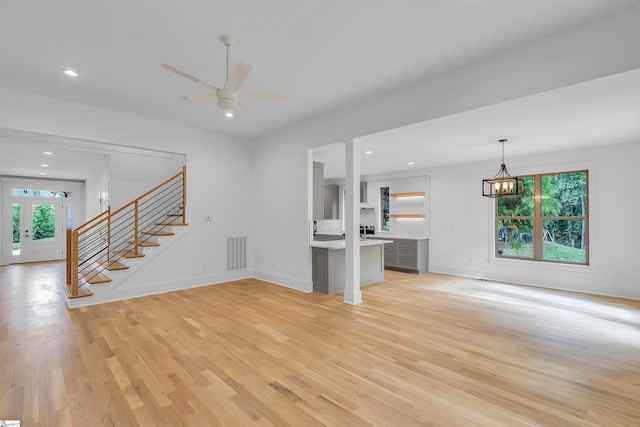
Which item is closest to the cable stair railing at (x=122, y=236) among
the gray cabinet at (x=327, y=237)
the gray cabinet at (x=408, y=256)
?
the gray cabinet at (x=327, y=237)

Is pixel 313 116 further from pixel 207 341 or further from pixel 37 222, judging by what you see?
pixel 37 222

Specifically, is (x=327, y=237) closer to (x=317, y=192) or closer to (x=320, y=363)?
(x=317, y=192)

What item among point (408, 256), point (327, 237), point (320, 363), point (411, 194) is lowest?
point (320, 363)

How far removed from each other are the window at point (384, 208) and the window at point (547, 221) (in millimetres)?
3036

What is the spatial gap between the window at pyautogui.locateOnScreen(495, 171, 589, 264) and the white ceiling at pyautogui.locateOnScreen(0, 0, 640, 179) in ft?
5.61

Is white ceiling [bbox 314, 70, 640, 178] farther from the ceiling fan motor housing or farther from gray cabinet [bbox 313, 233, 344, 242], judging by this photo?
gray cabinet [bbox 313, 233, 344, 242]

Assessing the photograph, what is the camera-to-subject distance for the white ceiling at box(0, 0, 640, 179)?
97.5 inches

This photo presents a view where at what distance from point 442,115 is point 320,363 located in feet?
10.2

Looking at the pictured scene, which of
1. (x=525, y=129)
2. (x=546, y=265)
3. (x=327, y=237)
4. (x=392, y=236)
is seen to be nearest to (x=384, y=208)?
(x=392, y=236)

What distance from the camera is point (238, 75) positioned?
2734mm

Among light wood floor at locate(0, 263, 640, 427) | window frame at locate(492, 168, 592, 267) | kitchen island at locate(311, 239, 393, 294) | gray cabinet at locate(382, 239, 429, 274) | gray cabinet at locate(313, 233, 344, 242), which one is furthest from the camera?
gray cabinet at locate(313, 233, 344, 242)

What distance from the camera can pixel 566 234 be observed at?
6020mm

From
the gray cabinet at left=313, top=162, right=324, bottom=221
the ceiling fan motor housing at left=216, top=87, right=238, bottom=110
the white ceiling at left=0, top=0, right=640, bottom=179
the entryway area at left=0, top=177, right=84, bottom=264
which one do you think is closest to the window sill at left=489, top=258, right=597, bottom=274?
the white ceiling at left=0, top=0, right=640, bottom=179

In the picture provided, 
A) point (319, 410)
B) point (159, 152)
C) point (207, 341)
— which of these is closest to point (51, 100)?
point (159, 152)
